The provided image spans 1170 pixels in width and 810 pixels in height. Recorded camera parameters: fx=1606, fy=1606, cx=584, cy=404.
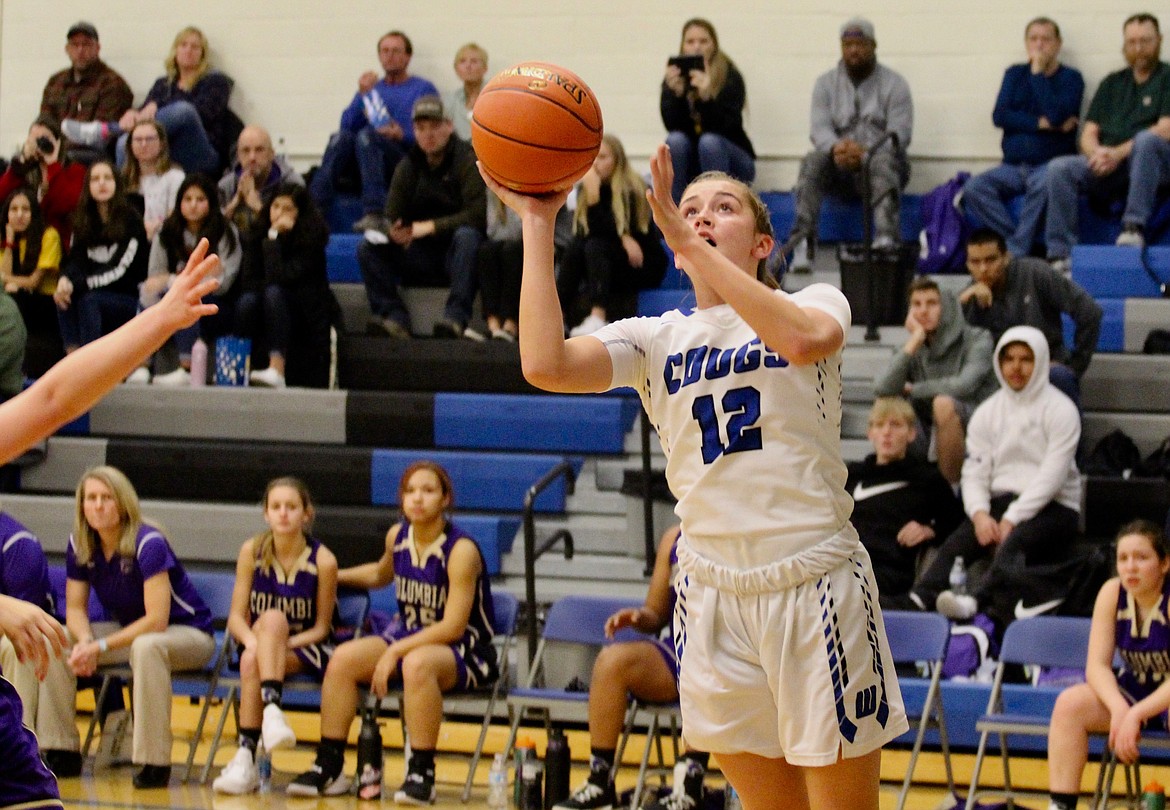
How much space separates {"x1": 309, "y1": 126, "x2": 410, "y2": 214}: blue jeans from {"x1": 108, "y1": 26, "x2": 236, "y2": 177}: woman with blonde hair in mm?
761

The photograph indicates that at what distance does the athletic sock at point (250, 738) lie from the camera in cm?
684

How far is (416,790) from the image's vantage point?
6.52 meters

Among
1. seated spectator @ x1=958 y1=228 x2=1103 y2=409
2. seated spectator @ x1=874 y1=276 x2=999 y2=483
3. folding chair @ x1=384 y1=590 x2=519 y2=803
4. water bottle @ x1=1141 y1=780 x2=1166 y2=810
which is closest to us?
water bottle @ x1=1141 y1=780 x2=1166 y2=810

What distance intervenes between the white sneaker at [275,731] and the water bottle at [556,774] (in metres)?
1.11

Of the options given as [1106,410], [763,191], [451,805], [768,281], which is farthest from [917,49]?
[768,281]

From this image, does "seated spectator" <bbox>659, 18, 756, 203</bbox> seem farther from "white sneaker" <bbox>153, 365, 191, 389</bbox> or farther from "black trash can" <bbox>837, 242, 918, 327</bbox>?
"white sneaker" <bbox>153, 365, 191, 389</bbox>

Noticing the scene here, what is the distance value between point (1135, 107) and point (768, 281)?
6942 millimetres

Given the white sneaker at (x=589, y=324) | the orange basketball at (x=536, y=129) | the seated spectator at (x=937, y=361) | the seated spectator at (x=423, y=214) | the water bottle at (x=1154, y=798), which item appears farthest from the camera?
the seated spectator at (x=423, y=214)

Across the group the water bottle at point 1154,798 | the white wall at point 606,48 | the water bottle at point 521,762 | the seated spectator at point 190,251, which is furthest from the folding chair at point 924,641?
the seated spectator at point 190,251

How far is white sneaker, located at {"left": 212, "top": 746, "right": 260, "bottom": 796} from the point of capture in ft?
22.1

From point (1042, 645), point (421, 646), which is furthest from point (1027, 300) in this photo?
point (421, 646)

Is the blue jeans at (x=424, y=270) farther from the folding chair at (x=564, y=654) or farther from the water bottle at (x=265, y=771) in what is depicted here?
the water bottle at (x=265, y=771)

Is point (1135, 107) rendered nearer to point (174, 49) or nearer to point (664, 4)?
point (664, 4)

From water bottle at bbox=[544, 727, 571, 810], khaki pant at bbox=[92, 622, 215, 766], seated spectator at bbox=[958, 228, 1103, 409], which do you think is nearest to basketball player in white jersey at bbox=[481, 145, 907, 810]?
water bottle at bbox=[544, 727, 571, 810]
